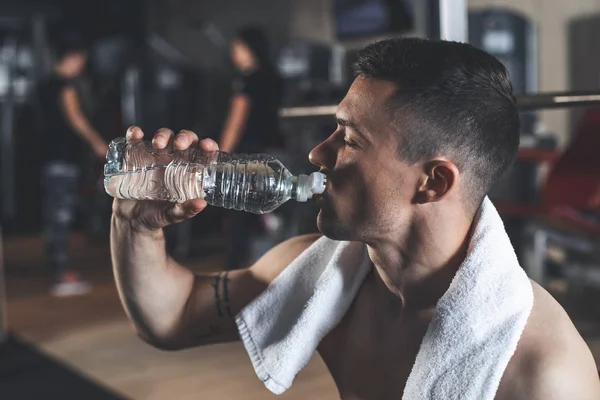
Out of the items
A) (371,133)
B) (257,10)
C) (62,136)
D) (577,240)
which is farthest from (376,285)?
(257,10)

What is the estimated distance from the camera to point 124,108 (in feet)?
18.5

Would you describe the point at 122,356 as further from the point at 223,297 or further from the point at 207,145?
the point at 207,145

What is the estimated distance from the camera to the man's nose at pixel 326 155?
96 centimetres

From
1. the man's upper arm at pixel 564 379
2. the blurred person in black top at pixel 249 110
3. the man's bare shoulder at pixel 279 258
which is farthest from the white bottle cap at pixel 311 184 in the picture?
the blurred person in black top at pixel 249 110

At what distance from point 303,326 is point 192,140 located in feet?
1.02

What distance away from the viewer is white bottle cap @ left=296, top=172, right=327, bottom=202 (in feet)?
3.11

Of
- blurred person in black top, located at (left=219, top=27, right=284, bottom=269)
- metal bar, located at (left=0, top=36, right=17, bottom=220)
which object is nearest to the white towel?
blurred person in black top, located at (left=219, top=27, right=284, bottom=269)

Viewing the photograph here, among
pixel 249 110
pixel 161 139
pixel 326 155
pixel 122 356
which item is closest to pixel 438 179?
pixel 326 155

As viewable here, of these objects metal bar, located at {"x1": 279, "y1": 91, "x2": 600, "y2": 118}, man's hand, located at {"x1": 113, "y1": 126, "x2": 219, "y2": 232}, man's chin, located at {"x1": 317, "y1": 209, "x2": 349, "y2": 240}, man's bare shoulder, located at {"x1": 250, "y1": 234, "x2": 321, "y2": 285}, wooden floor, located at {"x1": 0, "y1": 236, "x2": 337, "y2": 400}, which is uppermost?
metal bar, located at {"x1": 279, "y1": 91, "x2": 600, "y2": 118}

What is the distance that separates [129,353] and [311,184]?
2.22 meters

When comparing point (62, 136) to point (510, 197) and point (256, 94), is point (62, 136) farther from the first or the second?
point (510, 197)

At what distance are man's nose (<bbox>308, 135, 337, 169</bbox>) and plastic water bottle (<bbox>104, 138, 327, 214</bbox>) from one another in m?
0.07

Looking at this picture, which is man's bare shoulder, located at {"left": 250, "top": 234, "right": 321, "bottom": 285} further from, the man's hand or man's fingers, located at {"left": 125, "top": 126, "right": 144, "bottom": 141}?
man's fingers, located at {"left": 125, "top": 126, "right": 144, "bottom": 141}

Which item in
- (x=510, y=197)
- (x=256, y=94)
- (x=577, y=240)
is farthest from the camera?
(x=256, y=94)
